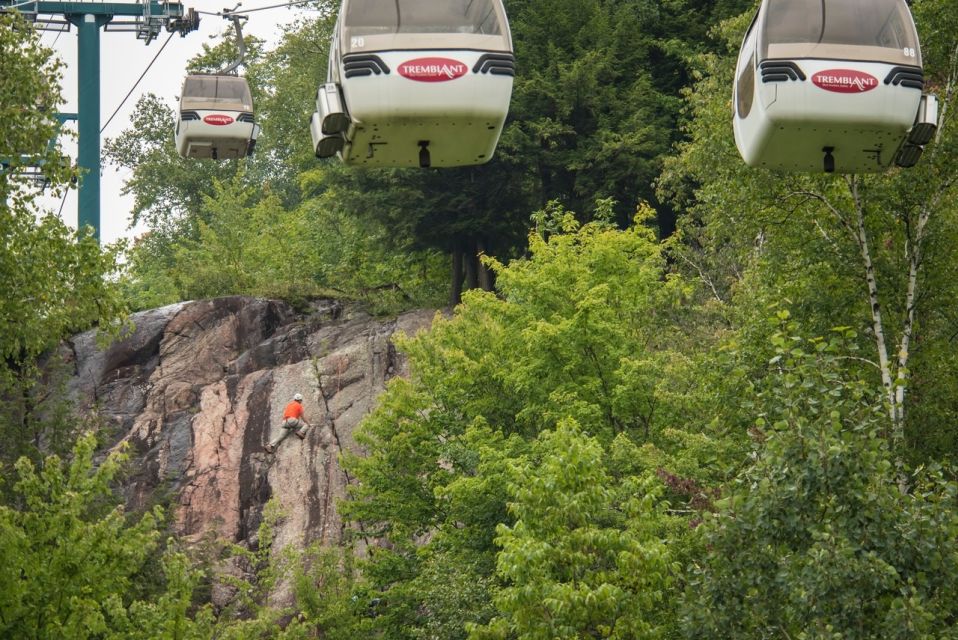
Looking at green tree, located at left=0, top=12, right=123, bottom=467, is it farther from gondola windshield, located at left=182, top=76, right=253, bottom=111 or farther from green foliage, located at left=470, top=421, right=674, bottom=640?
green foliage, located at left=470, top=421, right=674, bottom=640

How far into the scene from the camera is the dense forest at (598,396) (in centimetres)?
2023

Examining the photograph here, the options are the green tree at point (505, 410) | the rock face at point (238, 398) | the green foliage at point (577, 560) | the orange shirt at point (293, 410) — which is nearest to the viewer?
the green foliage at point (577, 560)

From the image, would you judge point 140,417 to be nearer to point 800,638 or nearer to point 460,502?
point 460,502

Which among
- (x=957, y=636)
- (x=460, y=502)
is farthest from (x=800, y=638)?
(x=460, y=502)

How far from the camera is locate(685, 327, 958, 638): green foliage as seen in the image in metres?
18.9

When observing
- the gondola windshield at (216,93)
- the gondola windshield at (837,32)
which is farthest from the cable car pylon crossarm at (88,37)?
the gondola windshield at (837,32)

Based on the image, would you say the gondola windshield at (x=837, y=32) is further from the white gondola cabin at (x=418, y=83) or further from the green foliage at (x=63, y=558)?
the green foliage at (x=63, y=558)

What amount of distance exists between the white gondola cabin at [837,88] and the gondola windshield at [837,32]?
0.04 feet

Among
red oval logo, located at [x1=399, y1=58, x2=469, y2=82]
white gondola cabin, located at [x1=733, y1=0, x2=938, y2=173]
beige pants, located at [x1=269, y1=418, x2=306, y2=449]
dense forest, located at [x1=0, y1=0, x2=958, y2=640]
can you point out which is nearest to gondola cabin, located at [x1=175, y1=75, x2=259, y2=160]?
dense forest, located at [x1=0, y1=0, x2=958, y2=640]

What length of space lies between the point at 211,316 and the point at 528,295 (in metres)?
14.6

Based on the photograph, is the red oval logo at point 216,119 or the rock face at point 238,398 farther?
the rock face at point 238,398

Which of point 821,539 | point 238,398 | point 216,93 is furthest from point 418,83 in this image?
point 238,398

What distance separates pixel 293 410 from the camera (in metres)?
43.3

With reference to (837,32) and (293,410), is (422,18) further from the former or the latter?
(293,410)
